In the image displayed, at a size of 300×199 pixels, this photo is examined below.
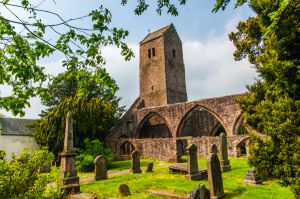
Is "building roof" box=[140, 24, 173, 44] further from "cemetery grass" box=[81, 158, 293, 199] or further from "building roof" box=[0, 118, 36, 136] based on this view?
"cemetery grass" box=[81, 158, 293, 199]

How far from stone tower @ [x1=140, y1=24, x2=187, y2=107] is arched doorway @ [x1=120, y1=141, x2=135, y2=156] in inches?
386

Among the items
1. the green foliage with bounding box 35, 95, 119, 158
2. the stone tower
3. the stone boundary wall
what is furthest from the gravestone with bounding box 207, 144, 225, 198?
the stone tower

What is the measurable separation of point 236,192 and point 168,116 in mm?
18488

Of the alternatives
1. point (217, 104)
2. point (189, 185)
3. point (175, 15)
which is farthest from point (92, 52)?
point (217, 104)

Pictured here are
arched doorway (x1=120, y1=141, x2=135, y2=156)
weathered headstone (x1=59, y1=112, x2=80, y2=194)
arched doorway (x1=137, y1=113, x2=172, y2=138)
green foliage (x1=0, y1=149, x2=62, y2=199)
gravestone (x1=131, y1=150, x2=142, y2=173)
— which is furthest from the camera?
arched doorway (x1=137, y1=113, x2=172, y2=138)

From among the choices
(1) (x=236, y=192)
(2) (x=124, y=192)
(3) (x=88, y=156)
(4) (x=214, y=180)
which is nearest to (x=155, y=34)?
(3) (x=88, y=156)

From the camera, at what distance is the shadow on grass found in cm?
759

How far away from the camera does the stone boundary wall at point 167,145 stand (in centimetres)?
1867

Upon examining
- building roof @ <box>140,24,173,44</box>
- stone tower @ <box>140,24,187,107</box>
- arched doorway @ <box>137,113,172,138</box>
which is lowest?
arched doorway @ <box>137,113,172,138</box>

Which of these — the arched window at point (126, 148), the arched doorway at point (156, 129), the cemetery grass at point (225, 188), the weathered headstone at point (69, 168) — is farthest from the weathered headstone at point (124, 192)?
the arched doorway at point (156, 129)

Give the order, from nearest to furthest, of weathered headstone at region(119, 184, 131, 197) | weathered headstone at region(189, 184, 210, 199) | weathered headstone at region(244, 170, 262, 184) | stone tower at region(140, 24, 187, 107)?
weathered headstone at region(189, 184, 210, 199)
weathered headstone at region(119, 184, 131, 197)
weathered headstone at region(244, 170, 262, 184)
stone tower at region(140, 24, 187, 107)

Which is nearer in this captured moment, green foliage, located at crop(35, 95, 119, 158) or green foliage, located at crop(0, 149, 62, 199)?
green foliage, located at crop(0, 149, 62, 199)

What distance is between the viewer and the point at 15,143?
26.6 metres

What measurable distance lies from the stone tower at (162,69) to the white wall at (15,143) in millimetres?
14946
